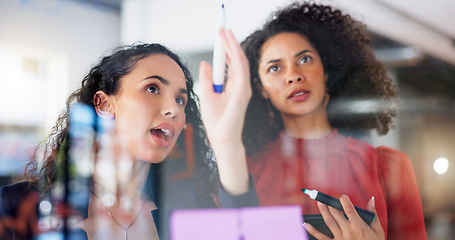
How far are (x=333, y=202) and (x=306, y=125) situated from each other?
165mm

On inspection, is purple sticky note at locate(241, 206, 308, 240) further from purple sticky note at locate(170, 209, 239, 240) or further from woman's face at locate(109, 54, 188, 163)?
woman's face at locate(109, 54, 188, 163)

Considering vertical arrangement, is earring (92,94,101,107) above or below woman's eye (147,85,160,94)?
below

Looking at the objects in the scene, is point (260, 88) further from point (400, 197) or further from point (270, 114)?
point (400, 197)

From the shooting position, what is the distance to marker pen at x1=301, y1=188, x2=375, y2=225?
0.73 m

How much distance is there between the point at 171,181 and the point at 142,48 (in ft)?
0.88

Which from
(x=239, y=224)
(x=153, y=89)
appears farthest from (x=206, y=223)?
(x=153, y=89)

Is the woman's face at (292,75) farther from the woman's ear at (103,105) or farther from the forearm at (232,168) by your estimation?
the woman's ear at (103,105)

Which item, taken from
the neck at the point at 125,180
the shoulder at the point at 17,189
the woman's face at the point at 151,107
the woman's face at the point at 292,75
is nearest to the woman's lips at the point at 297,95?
the woman's face at the point at 292,75

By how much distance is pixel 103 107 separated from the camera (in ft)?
2.22

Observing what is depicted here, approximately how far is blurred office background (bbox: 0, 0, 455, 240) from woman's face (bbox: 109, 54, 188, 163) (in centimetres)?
6

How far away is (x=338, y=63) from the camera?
0.78 meters

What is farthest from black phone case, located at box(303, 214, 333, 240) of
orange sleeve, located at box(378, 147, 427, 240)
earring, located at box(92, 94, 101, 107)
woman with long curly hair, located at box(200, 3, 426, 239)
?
earring, located at box(92, 94, 101, 107)

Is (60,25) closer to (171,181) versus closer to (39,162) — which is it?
(39,162)

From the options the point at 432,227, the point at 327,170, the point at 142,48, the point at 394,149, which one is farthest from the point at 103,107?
the point at 432,227
